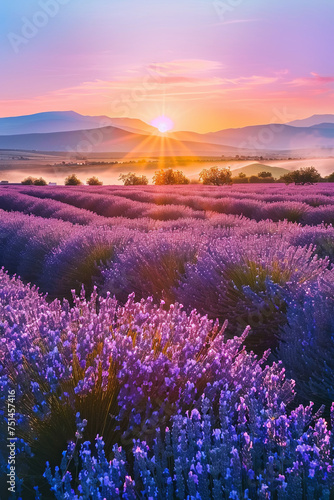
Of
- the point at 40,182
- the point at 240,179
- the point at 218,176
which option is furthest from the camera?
the point at 240,179

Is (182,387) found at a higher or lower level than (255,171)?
lower

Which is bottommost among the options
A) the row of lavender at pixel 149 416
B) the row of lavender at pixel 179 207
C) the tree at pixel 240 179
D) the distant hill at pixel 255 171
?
the row of lavender at pixel 149 416

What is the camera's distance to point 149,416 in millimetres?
1861

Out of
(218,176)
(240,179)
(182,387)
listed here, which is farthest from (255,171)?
(182,387)

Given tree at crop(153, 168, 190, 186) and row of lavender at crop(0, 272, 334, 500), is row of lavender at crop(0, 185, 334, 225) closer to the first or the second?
row of lavender at crop(0, 272, 334, 500)

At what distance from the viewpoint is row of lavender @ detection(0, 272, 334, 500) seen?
4.59ft

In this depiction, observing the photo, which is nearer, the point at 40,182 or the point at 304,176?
the point at 304,176

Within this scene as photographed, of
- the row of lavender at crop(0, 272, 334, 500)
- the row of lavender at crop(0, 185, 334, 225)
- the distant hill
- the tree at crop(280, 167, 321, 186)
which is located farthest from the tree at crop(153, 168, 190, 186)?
the row of lavender at crop(0, 272, 334, 500)

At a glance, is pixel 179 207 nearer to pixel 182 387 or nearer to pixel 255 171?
pixel 182 387

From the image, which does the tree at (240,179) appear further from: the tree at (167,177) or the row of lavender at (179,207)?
the row of lavender at (179,207)

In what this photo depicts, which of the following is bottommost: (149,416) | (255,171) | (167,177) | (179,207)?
(149,416)

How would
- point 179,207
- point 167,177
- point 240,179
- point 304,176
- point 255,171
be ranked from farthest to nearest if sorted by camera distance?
point 255,171, point 240,179, point 167,177, point 304,176, point 179,207

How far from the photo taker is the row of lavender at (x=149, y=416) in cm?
140

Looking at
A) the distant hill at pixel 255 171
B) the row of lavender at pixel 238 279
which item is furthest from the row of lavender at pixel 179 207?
the distant hill at pixel 255 171
